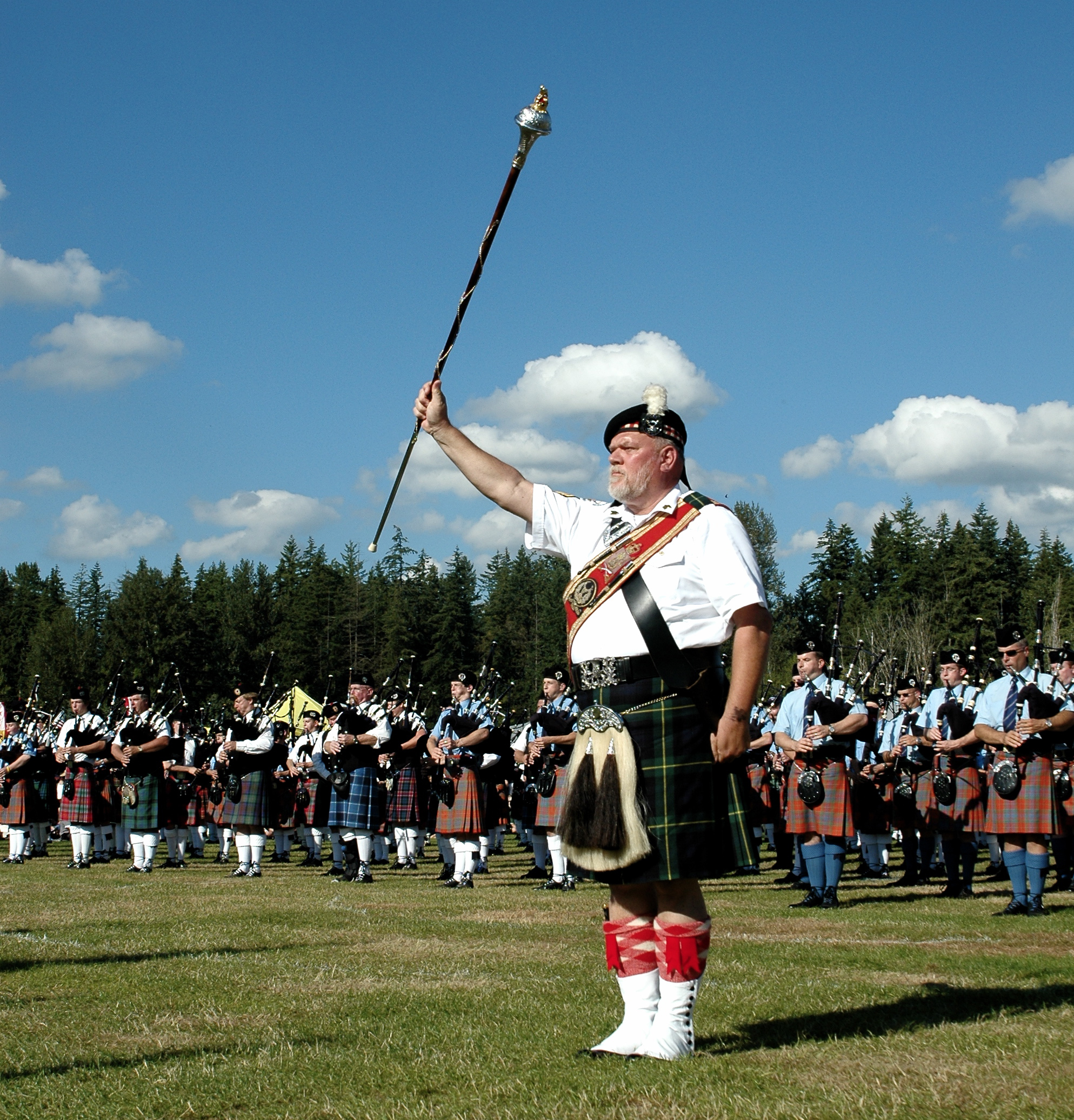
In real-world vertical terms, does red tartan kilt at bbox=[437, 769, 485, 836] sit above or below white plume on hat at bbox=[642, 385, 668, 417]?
below

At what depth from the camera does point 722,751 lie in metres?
3.34

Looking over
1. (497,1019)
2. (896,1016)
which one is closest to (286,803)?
(497,1019)

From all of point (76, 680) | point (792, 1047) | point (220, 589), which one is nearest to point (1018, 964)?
point (792, 1047)

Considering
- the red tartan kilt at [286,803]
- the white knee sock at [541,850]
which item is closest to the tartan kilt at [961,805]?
the white knee sock at [541,850]

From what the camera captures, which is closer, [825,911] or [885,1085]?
[885,1085]

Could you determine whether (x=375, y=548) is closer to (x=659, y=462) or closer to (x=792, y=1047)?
(x=659, y=462)

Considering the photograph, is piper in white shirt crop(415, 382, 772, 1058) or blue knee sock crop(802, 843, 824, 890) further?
blue knee sock crop(802, 843, 824, 890)

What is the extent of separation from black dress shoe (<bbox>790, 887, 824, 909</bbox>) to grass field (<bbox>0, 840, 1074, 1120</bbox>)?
2.84 ft

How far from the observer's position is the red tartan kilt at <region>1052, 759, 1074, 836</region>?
27.5 feet

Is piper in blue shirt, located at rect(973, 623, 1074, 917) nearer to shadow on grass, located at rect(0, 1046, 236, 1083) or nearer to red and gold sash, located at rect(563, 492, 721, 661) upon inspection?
red and gold sash, located at rect(563, 492, 721, 661)

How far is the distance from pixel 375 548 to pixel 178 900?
5.25 metres

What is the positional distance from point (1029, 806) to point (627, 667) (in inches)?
211

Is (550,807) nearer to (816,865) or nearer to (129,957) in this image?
(816,865)

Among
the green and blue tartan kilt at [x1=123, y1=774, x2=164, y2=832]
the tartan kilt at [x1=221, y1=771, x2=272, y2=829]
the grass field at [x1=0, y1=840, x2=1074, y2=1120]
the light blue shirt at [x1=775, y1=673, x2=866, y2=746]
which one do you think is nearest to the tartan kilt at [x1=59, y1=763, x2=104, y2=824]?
the green and blue tartan kilt at [x1=123, y1=774, x2=164, y2=832]
